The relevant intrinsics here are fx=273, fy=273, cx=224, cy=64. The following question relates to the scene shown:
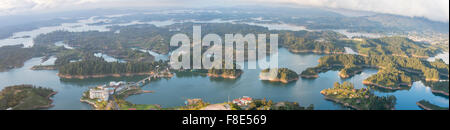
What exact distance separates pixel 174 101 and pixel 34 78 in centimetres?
1072

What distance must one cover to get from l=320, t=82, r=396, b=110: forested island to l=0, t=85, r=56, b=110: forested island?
529 inches

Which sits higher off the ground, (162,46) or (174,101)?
(162,46)

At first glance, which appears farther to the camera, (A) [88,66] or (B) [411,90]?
(A) [88,66]

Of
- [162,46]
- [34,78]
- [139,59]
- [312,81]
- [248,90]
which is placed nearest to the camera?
[248,90]

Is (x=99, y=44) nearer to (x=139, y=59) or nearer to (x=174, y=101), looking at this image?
(x=139, y=59)

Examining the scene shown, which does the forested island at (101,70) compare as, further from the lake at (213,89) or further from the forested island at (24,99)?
the forested island at (24,99)

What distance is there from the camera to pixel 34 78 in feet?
57.4

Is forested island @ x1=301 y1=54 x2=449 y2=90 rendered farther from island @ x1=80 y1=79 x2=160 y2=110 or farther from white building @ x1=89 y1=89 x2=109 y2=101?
white building @ x1=89 y1=89 x2=109 y2=101

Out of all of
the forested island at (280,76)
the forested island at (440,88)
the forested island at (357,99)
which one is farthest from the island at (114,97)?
the forested island at (440,88)

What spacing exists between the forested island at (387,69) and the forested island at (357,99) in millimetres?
3088

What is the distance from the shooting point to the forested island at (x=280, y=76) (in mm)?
16109

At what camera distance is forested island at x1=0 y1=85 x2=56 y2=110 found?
11672mm

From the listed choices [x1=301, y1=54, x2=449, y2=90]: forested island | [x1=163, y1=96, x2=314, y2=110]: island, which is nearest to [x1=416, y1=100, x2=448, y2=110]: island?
[x1=301, y1=54, x2=449, y2=90]: forested island

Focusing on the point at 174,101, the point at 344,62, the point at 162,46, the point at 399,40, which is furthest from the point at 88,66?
the point at 399,40
